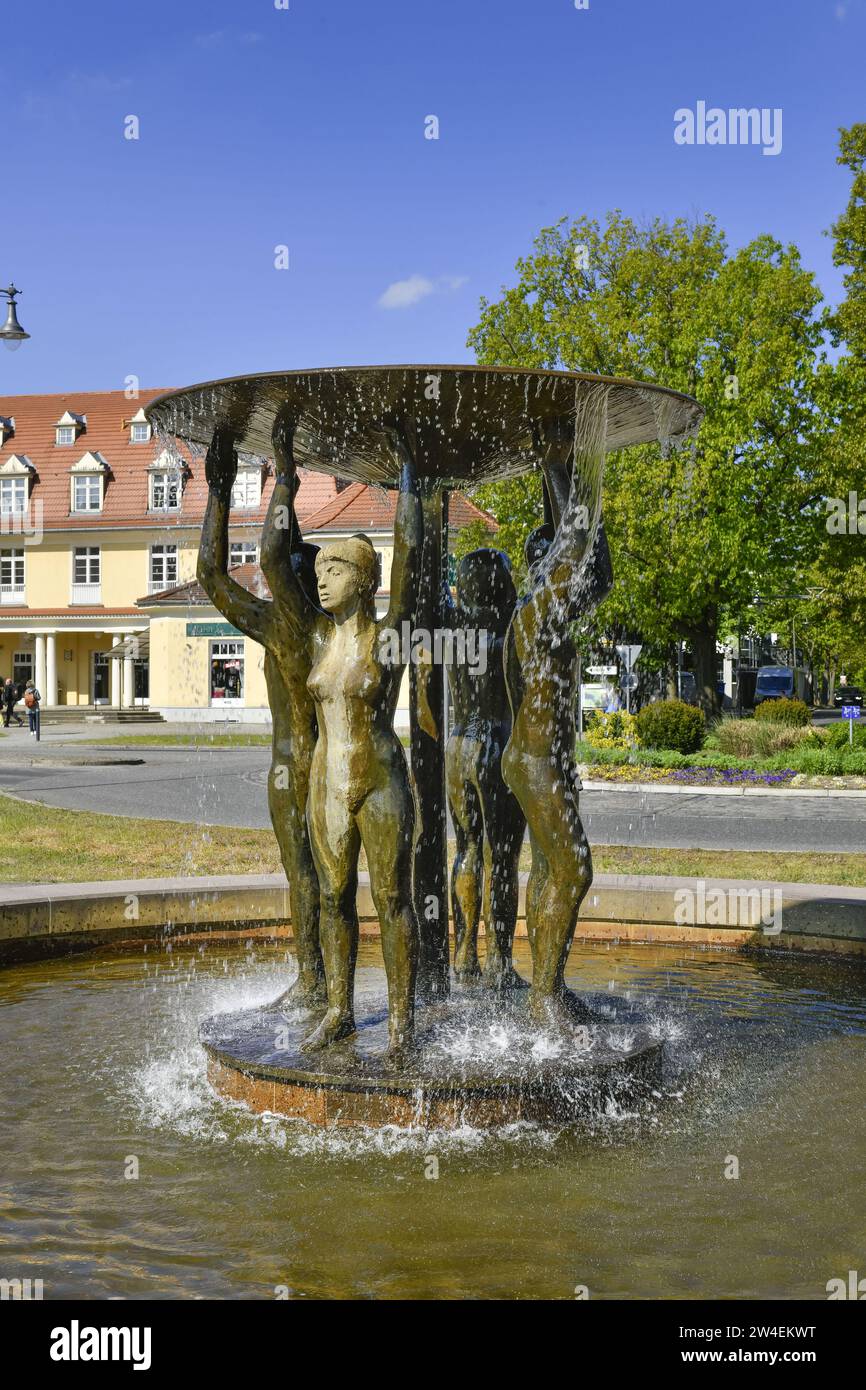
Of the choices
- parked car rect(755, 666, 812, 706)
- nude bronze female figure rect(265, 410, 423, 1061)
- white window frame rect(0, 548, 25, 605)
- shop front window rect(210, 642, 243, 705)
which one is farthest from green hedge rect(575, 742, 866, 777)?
white window frame rect(0, 548, 25, 605)

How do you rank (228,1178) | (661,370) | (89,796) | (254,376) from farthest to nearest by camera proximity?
(661,370) < (89,796) < (254,376) < (228,1178)

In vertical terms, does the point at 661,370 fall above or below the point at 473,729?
above

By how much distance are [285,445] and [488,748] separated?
1.82 m

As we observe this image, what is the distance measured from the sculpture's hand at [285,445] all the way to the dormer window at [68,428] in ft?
178

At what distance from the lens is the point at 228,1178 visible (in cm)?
471

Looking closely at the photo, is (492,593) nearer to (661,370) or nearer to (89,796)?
(89,796)

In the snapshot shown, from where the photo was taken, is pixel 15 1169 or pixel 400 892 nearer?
pixel 15 1169

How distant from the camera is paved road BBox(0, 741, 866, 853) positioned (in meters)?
15.0

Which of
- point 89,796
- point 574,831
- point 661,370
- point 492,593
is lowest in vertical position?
point 89,796

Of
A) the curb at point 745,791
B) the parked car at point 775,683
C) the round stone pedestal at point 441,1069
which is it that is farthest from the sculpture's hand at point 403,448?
the parked car at point 775,683

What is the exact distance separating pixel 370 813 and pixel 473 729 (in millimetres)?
1388

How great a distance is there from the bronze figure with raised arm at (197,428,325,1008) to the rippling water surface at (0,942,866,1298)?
79 cm

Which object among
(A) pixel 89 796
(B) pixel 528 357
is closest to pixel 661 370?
(B) pixel 528 357

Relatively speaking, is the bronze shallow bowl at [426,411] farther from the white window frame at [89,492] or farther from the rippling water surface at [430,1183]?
the white window frame at [89,492]
